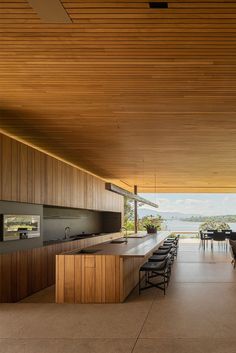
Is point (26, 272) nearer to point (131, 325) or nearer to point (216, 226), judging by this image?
point (131, 325)

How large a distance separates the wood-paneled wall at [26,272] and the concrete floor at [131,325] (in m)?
0.24

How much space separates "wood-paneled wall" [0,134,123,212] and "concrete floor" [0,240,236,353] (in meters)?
1.61

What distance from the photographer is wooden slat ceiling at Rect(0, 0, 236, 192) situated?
2.84m

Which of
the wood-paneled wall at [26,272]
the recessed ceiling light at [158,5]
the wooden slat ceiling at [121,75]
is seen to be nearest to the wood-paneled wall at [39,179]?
the wooden slat ceiling at [121,75]

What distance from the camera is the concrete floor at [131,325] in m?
3.74

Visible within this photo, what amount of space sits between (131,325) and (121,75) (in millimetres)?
2539

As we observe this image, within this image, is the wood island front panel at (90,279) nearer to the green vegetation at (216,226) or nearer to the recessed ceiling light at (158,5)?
the recessed ceiling light at (158,5)

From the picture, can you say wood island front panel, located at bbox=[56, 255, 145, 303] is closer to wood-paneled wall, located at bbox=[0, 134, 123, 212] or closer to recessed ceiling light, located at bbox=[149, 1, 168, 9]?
wood-paneled wall, located at bbox=[0, 134, 123, 212]

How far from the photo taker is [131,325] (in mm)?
4434

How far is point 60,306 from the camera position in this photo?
17.9ft

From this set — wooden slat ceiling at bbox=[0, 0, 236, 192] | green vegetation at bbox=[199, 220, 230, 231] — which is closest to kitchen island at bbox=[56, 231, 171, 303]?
wooden slat ceiling at bbox=[0, 0, 236, 192]

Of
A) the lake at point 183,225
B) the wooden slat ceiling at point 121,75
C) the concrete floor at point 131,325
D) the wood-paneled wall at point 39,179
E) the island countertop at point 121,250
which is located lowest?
the concrete floor at point 131,325

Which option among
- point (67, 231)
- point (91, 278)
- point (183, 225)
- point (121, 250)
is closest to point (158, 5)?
point (91, 278)

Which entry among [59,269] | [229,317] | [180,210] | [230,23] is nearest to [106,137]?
[59,269]
